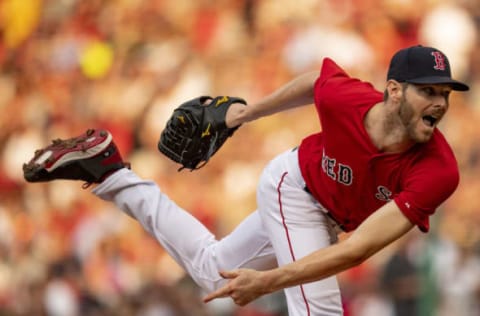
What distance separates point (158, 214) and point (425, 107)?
1.55m

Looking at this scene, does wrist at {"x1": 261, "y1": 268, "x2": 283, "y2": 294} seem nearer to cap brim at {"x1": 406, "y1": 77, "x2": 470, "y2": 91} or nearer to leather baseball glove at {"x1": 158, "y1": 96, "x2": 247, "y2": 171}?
cap brim at {"x1": 406, "y1": 77, "x2": 470, "y2": 91}

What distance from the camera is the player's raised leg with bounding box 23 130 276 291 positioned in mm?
5402

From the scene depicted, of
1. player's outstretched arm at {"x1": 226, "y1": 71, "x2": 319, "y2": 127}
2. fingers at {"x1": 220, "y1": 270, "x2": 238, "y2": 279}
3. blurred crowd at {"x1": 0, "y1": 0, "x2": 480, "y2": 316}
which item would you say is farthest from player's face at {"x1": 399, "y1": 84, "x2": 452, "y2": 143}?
blurred crowd at {"x1": 0, "y1": 0, "x2": 480, "y2": 316}

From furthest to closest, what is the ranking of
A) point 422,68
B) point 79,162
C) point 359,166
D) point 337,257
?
point 79,162
point 359,166
point 422,68
point 337,257

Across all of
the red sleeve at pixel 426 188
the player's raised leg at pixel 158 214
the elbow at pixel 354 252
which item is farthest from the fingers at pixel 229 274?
the player's raised leg at pixel 158 214

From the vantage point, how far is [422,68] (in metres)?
4.53

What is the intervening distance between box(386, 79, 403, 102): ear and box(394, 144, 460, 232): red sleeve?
275mm

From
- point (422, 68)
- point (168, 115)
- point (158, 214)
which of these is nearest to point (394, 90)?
point (422, 68)

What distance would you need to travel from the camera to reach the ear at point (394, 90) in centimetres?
462

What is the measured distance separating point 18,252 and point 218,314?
105 inches

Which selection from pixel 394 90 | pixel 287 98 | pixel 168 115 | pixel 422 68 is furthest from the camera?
pixel 168 115

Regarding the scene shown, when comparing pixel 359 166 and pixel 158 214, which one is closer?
pixel 359 166

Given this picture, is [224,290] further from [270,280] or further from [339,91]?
[339,91]

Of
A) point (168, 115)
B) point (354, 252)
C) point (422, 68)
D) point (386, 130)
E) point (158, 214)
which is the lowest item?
point (168, 115)
